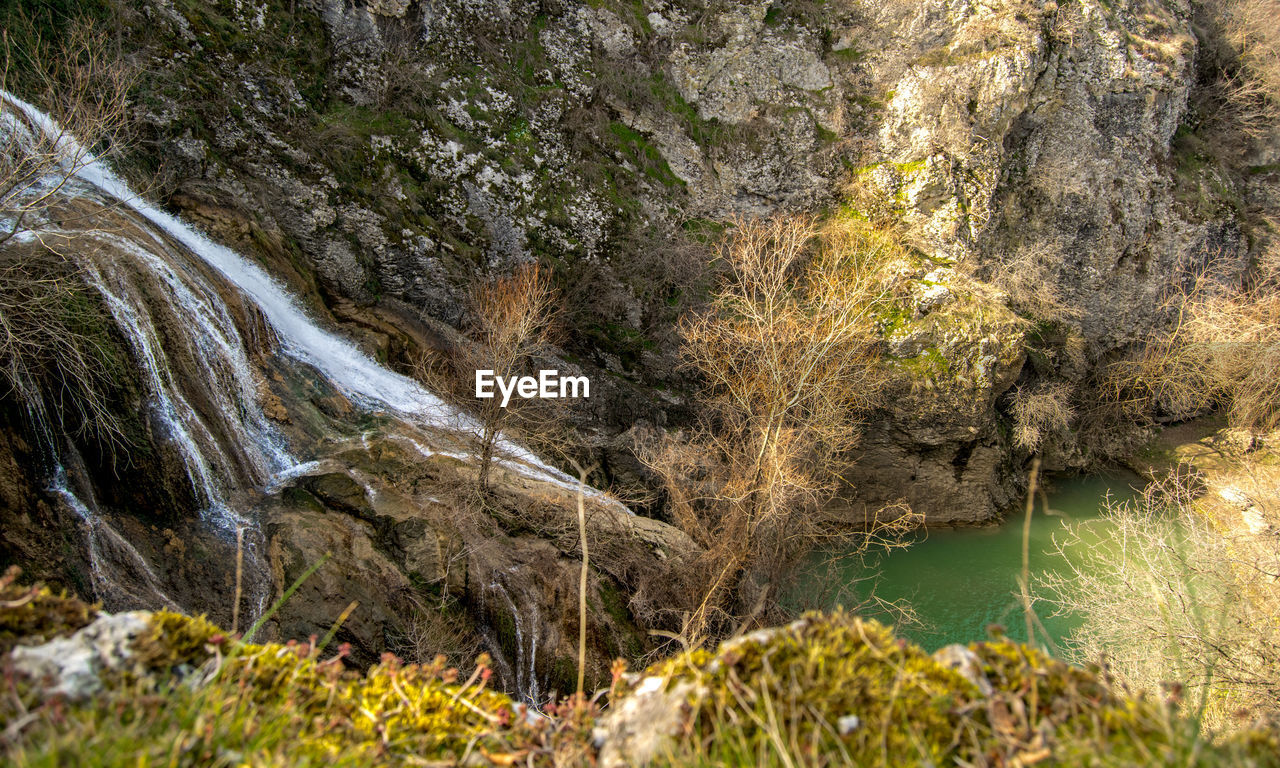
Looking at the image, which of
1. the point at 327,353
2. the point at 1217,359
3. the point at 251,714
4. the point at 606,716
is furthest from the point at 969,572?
the point at 251,714

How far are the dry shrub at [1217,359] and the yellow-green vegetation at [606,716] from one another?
1708 centimetres

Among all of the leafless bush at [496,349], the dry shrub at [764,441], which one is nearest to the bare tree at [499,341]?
the leafless bush at [496,349]

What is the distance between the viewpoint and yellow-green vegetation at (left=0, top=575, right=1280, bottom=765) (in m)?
1.66

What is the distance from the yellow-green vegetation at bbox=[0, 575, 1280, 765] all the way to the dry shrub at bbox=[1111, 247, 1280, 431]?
672 inches

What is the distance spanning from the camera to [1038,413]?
46.3 feet

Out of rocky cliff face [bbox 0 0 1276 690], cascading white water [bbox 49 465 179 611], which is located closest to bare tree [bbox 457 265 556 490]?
rocky cliff face [bbox 0 0 1276 690]

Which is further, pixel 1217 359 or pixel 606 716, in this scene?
pixel 1217 359

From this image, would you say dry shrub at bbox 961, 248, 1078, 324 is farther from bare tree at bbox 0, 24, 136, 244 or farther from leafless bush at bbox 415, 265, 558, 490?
bare tree at bbox 0, 24, 136, 244

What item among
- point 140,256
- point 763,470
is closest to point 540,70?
point 140,256

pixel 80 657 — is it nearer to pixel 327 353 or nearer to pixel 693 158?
pixel 327 353

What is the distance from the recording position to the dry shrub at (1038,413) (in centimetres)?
1406

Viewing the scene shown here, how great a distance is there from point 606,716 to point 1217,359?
60.0ft

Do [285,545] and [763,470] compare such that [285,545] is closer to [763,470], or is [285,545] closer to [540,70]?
[763,470]

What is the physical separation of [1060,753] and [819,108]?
1616 centimetres
